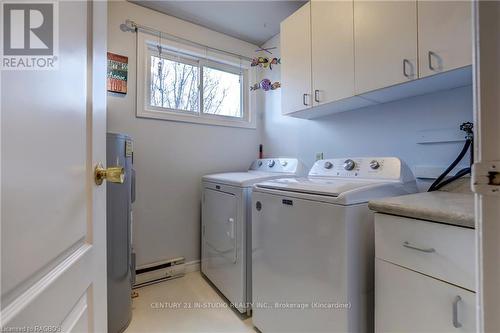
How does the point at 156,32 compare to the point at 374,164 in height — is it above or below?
above

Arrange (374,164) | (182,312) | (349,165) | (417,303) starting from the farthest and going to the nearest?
(182,312)
(349,165)
(374,164)
(417,303)

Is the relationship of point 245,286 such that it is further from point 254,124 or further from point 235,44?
point 235,44

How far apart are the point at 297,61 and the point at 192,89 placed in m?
1.22

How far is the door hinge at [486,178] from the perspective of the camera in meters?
0.37

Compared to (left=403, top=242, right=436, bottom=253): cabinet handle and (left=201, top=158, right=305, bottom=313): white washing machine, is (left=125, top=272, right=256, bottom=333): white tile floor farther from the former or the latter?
(left=403, top=242, right=436, bottom=253): cabinet handle

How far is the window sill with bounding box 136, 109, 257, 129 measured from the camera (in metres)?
2.29

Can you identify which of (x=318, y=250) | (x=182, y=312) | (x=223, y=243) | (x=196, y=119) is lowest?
(x=182, y=312)

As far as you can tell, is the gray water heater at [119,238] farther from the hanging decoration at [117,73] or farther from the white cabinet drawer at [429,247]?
the white cabinet drawer at [429,247]

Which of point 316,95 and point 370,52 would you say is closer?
point 370,52

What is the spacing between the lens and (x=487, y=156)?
14.9 inches

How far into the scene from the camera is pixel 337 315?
1.14m
